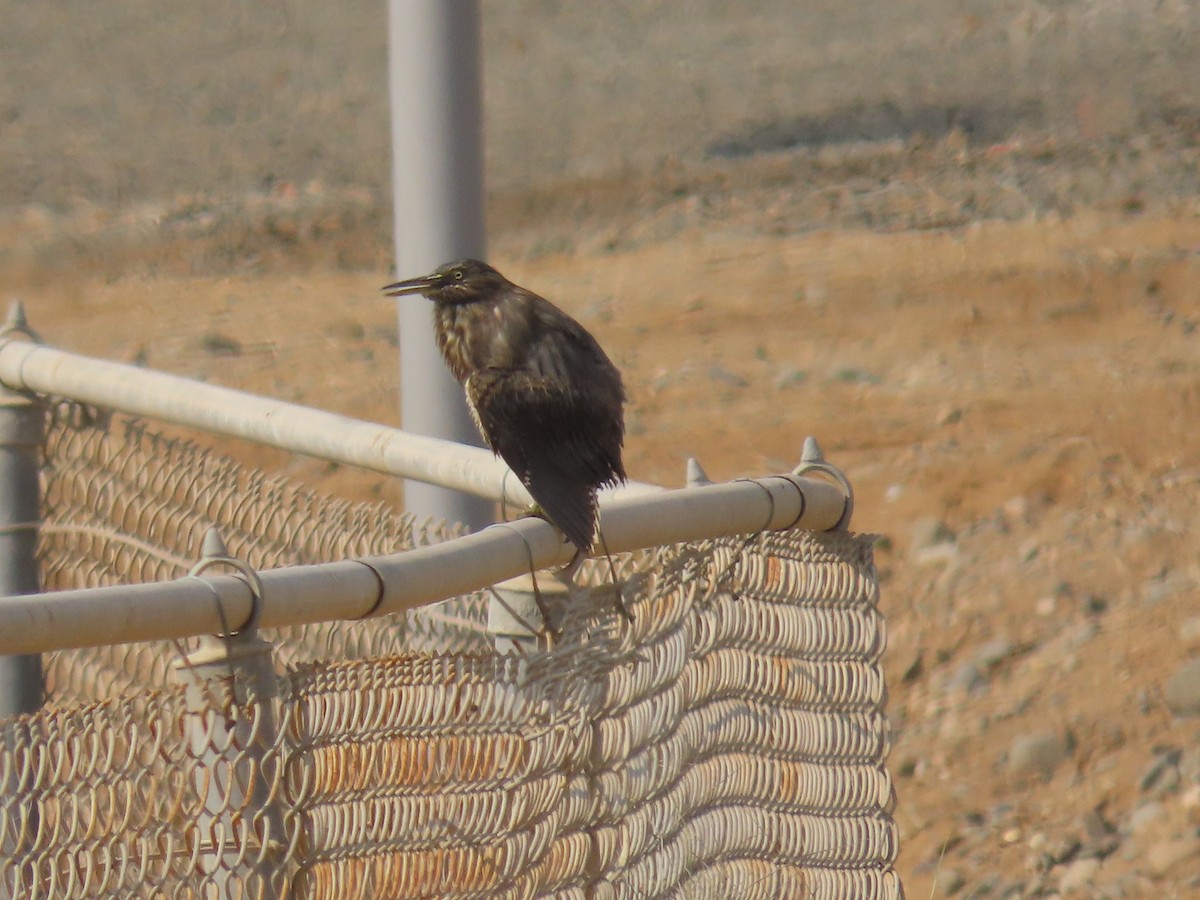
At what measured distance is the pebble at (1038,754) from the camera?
5363mm

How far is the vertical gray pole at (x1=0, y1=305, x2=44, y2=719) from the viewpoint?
11.4ft

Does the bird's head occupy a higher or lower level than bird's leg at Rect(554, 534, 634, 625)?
higher

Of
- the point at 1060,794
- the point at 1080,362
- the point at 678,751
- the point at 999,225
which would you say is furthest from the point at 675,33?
the point at 678,751

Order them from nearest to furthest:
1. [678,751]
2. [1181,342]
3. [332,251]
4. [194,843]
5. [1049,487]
A: [194,843] < [678,751] < [1049,487] < [1181,342] < [332,251]

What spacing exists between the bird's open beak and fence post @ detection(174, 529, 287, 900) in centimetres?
179

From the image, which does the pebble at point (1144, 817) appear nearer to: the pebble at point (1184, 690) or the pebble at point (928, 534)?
the pebble at point (1184, 690)

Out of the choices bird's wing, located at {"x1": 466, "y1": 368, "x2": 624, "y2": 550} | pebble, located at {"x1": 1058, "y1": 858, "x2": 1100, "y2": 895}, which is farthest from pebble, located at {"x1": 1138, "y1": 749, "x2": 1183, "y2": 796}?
bird's wing, located at {"x1": 466, "y1": 368, "x2": 624, "y2": 550}

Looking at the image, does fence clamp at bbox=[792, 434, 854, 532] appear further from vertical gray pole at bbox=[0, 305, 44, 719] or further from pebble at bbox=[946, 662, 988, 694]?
pebble at bbox=[946, 662, 988, 694]

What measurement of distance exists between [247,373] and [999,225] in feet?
13.3

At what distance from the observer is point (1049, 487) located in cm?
675

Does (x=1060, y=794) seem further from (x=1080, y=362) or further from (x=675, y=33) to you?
(x=675, y=33)

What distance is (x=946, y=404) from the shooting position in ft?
25.1

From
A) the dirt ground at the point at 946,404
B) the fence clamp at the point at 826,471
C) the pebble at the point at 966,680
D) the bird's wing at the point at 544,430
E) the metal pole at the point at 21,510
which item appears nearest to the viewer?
the fence clamp at the point at 826,471

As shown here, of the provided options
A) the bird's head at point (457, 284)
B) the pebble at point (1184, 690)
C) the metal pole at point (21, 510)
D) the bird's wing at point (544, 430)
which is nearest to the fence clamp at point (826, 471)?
the bird's wing at point (544, 430)
